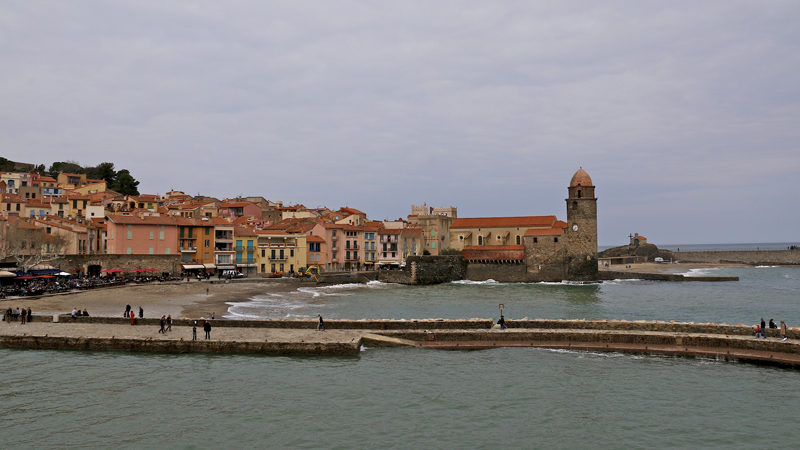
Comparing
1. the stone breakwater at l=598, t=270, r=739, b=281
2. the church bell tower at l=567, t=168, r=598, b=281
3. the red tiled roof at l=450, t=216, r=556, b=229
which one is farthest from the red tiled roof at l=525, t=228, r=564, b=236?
the stone breakwater at l=598, t=270, r=739, b=281

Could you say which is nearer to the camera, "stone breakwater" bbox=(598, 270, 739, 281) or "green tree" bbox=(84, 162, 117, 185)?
"stone breakwater" bbox=(598, 270, 739, 281)

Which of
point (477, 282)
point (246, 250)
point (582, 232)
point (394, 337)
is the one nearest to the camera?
point (394, 337)

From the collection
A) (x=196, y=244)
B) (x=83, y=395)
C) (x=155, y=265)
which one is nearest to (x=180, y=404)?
(x=83, y=395)

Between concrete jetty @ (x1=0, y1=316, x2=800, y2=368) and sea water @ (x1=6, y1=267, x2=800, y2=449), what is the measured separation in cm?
55

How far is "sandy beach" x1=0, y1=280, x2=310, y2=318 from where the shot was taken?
2937cm

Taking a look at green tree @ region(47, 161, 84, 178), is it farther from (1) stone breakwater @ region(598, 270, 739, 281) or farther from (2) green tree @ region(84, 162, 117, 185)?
(1) stone breakwater @ region(598, 270, 739, 281)

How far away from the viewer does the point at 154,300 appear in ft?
117

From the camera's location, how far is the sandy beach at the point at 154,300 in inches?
1156

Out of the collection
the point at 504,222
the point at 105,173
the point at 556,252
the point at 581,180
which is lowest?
the point at 556,252

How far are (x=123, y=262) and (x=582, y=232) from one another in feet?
170

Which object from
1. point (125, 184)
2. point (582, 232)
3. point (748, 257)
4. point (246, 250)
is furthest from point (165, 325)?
point (748, 257)

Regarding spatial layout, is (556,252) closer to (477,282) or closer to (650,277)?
(477,282)

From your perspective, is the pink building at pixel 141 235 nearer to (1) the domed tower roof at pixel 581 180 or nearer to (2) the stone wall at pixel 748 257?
(1) the domed tower roof at pixel 581 180

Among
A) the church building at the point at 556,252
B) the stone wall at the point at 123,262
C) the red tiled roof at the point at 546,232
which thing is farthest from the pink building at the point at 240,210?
the red tiled roof at the point at 546,232
